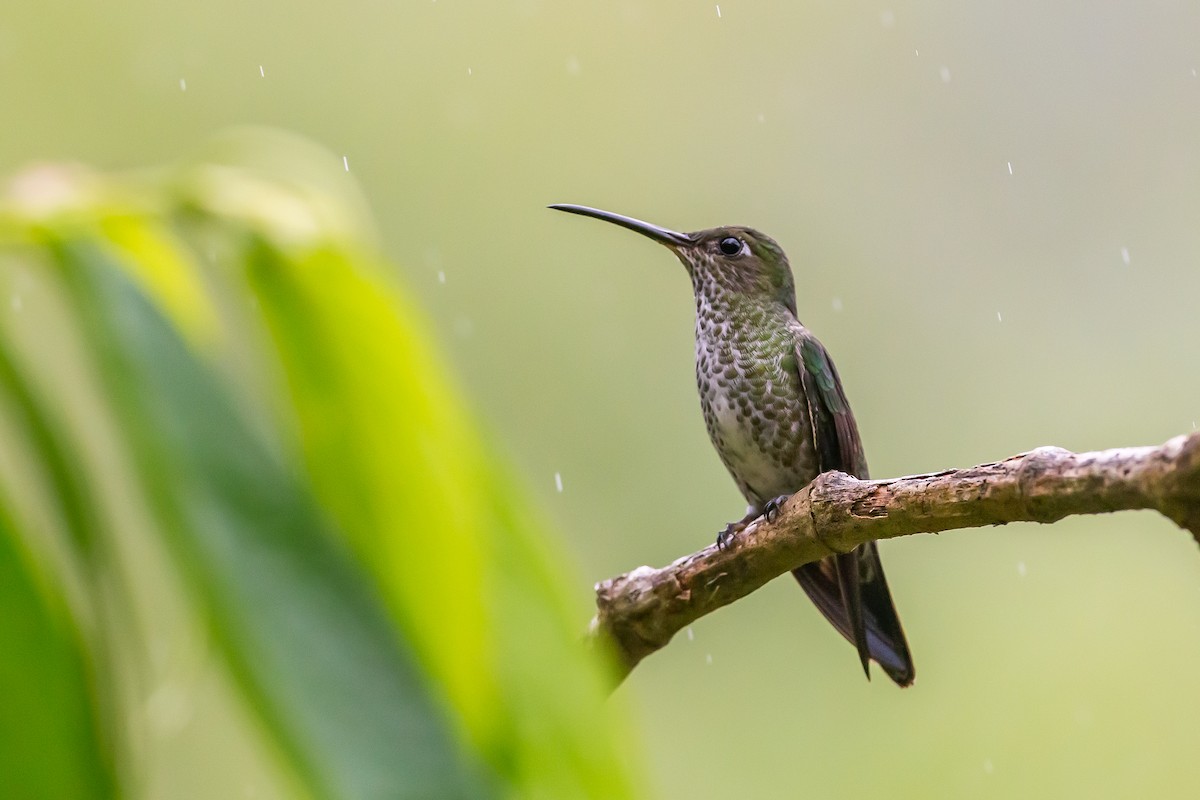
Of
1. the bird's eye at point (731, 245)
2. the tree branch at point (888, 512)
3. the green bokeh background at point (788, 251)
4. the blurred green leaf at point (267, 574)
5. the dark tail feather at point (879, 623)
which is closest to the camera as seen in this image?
the blurred green leaf at point (267, 574)

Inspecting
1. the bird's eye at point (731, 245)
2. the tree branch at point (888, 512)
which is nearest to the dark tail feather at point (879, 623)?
the tree branch at point (888, 512)

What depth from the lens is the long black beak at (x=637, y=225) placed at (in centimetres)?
269

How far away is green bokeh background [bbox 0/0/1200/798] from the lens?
5039 mm

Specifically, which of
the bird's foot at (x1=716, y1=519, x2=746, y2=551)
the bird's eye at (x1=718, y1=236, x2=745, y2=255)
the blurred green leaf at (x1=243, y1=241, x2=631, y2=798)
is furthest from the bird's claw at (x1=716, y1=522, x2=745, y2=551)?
the blurred green leaf at (x1=243, y1=241, x2=631, y2=798)

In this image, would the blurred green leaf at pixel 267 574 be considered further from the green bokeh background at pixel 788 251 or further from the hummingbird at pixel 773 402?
the green bokeh background at pixel 788 251

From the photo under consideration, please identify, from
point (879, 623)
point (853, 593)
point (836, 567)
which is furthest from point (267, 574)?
point (879, 623)

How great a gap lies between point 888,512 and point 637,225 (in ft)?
4.79

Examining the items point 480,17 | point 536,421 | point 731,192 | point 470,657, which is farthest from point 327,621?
point 480,17

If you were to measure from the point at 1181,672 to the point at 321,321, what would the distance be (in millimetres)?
5435

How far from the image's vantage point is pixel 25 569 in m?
0.32

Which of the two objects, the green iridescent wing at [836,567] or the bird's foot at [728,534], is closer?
the bird's foot at [728,534]

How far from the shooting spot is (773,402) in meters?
2.51

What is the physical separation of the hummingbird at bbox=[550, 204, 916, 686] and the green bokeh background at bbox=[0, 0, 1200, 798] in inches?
89.3

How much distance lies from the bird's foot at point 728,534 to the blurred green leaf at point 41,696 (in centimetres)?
163
